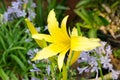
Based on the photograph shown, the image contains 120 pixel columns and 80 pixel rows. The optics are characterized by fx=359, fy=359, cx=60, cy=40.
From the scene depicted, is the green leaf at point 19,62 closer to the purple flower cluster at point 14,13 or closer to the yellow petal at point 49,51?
the purple flower cluster at point 14,13

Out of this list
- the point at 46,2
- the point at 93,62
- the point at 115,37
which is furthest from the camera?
the point at 46,2

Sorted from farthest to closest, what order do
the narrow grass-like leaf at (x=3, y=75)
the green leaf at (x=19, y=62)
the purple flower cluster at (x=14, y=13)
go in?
the purple flower cluster at (x=14, y=13)
the green leaf at (x=19, y=62)
the narrow grass-like leaf at (x=3, y=75)

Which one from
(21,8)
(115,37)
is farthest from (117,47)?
(21,8)

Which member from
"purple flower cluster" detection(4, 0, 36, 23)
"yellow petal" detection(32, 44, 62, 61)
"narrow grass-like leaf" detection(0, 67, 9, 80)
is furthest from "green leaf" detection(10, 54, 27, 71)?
"yellow petal" detection(32, 44, 62, 61)

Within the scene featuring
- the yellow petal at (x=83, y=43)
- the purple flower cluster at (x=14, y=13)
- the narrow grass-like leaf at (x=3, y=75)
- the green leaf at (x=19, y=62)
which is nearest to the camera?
the yellow petal at (x=83, y=43)

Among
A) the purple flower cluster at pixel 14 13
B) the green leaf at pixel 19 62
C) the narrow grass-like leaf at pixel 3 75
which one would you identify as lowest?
the narrow grass-like leaf at pixel 3 75

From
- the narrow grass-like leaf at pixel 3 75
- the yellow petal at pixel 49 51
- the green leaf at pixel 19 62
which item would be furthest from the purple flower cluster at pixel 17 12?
the yellow petal at pixel 49 51

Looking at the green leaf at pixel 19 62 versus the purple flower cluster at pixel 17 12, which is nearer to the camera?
the green leaf at pixel 19 62

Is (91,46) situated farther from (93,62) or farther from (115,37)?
(115,37)

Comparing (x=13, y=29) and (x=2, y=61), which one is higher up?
(x=13, y=29)
